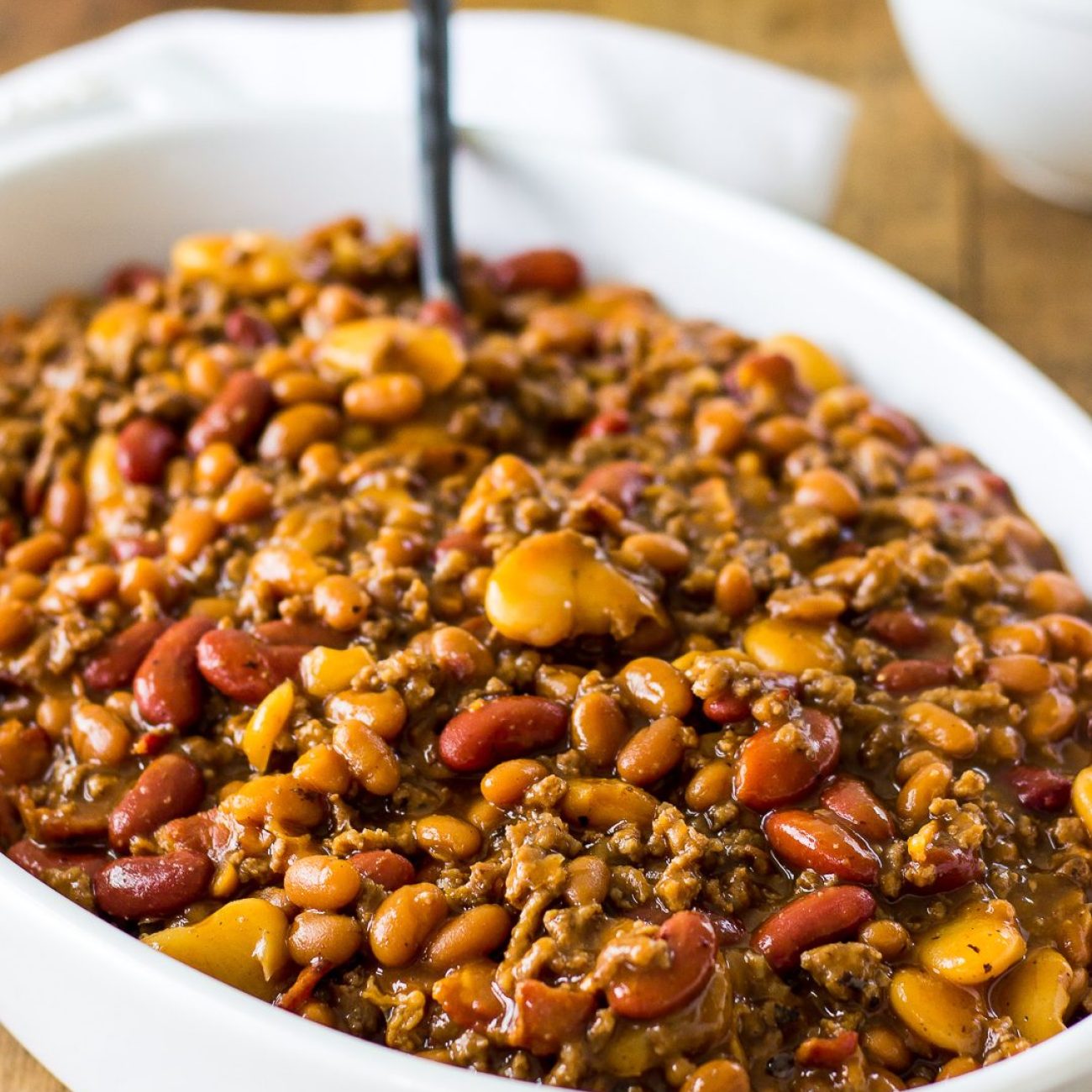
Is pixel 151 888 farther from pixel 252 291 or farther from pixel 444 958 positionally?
pixel 252 291

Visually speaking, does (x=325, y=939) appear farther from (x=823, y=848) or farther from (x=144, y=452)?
(x=144, y=452)

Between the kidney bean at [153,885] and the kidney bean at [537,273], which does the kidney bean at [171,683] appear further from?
the kidney bean at [537,273]

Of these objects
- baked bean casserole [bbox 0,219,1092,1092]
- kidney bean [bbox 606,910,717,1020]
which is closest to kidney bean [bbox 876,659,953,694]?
baked bean casserole [bbox 0,219,1092,1092]

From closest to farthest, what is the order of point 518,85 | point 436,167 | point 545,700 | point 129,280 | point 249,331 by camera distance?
1. point 545,700
2. point 249,331
3. point 436,167
4. point 129,280
5. point 518,85

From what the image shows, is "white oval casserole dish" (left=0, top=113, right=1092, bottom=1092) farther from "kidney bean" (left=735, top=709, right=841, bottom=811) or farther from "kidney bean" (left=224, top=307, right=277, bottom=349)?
"kidney bean" (left=735, top=709, right=841, bottom=811)

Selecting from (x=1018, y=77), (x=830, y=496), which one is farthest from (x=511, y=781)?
(x=1018, y=77)

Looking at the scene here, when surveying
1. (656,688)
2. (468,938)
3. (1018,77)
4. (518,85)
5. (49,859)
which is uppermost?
(1018,77)
